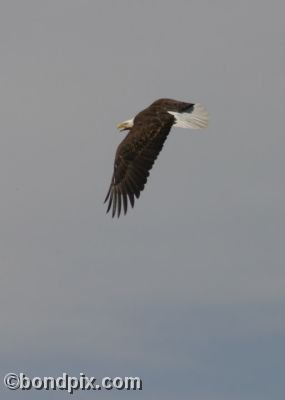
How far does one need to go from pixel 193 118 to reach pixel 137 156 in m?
1.15

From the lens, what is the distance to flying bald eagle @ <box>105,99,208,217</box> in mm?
71688

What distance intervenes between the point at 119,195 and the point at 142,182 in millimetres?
438

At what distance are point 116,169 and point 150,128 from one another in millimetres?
874

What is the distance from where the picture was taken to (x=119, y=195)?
235ft

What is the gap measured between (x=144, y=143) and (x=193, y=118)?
0.90 m

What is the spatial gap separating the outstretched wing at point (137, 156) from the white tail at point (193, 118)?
0.17 meters

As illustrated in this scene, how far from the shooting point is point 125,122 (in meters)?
74.2

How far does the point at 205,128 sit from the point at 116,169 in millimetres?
1566

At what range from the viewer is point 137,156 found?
72.0 m

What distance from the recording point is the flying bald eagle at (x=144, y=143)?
71.7 metres

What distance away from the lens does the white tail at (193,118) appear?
72.2 m

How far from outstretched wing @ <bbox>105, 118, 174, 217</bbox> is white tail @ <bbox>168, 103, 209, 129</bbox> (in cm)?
17

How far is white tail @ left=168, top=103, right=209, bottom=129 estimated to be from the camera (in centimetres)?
7219

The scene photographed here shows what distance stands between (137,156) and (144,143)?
0.99 ft
